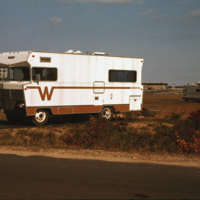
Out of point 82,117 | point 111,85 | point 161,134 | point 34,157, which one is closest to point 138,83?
point 111,85

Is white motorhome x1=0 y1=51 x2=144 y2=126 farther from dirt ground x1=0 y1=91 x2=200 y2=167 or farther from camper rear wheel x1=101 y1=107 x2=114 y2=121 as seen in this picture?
dirt ground x1=0 y1=91 x2=200 y2=167

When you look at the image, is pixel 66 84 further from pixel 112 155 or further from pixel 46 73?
pixel 112 155

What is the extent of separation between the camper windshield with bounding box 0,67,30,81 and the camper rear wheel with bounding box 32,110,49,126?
1631 millimetres

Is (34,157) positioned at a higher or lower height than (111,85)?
lower

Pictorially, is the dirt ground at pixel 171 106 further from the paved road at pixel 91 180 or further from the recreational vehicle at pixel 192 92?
the paved road at pixel 91 180

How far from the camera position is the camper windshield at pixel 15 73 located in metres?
13.4

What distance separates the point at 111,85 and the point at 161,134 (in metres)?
5.53

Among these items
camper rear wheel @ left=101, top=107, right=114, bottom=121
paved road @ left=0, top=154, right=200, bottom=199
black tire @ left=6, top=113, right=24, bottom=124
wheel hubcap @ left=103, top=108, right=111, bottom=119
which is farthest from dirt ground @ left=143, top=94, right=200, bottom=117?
paved road @ left=0, top=154, right=200, bottom=199

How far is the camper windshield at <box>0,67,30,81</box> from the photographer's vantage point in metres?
13.4

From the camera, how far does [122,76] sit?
16.2 metres

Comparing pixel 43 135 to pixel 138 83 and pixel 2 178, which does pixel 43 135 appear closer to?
pixel 2 178

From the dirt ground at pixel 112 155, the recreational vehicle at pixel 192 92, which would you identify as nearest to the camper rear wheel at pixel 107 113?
the dirt ground at pixel 112 155

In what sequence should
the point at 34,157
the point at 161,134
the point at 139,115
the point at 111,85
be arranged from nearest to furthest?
the point at 34,157
the point at 161,134
the point at 111,85
the point at 139,115

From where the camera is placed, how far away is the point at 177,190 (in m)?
5.13
